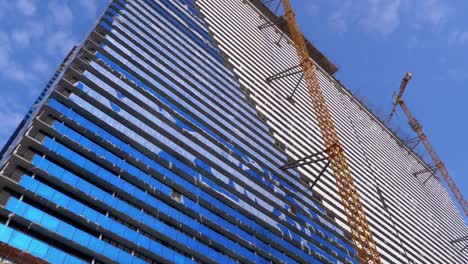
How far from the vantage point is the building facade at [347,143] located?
8850cm

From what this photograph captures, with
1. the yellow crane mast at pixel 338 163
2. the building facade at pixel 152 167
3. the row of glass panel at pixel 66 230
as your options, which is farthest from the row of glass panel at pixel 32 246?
the yellow crane mast at pixel 338 163

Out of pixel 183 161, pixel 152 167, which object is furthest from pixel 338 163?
pixel 152 167

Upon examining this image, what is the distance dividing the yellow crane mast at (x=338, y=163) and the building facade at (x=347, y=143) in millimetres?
5127

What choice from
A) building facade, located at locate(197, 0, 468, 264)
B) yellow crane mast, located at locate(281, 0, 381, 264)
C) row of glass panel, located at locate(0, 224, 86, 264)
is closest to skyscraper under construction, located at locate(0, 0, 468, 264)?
row of glass panel, located at locate(0, 224, 86, 264)

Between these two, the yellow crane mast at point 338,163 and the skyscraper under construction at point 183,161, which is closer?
the skyscraper under construction at point 183,161

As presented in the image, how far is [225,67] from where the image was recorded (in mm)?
86438

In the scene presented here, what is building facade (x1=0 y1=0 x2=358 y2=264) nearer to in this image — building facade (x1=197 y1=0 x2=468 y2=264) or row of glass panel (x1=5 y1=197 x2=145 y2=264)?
row of glass panel (x1=5 y1=197 x2=145 y2=264)

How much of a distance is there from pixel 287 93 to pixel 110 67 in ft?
166

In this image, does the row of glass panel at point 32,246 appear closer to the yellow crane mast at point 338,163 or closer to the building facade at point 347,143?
the yellow crane mast at point 338,163

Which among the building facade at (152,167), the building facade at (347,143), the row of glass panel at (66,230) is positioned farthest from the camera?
the building facade at (347,143)

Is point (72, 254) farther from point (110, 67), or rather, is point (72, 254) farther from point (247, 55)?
point (247, 55)

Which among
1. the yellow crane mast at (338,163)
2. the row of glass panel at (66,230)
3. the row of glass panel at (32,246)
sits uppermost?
the yellow crane mast at (338,163)

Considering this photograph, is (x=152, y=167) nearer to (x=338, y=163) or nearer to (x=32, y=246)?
(x=32, y=246)

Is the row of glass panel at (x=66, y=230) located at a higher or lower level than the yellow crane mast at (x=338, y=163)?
lower
